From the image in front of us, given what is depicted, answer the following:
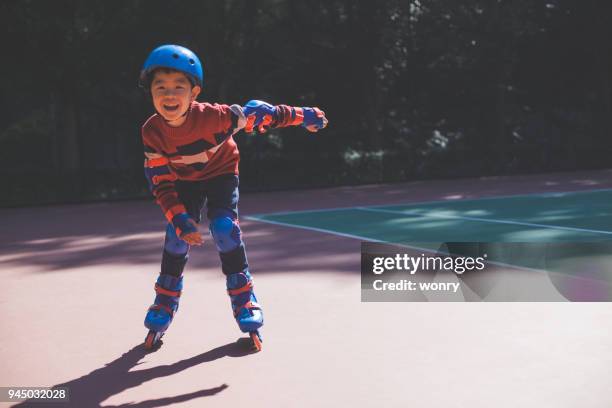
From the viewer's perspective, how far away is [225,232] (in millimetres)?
4984

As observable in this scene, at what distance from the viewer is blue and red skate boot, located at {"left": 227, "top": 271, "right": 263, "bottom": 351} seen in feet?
16.2

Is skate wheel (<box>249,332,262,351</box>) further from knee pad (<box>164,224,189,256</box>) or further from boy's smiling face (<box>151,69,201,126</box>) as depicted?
boy's smiling face (<box>151,69,201,126</box>)

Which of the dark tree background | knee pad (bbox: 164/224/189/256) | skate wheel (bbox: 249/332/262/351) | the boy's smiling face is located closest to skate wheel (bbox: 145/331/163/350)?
knee pad (bbox: 164/224/189/256)

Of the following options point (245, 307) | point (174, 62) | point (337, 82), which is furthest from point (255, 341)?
point (337, 82)

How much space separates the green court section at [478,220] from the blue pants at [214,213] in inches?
185

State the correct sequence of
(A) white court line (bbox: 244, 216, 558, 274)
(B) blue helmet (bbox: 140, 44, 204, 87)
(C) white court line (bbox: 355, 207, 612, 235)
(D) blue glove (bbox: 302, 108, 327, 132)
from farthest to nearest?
(C) white court line (bbox: 355, 207, 612, 235), (A) white court line (bbox: 244, 216, 558, 274), (D) blue glove (bbox: 302, 108, 327, 132), (B) blue helmet (bbox: 140, 44, 204, 87)

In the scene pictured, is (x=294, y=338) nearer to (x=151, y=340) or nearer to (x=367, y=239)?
(x=151, y=340)

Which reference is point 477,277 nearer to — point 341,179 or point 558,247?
point 558,247

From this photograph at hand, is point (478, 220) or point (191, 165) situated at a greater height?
point (191, 165)

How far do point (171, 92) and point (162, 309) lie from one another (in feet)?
4.74

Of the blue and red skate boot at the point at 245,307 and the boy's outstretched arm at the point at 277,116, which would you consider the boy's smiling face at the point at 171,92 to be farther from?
the blue and red skate boot at the point at 245,307

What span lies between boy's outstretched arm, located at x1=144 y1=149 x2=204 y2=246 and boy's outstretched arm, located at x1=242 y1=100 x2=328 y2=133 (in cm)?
63

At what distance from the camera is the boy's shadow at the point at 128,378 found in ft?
13.3

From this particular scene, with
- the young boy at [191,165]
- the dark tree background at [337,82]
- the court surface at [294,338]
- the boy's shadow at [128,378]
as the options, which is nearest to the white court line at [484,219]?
the court surface at [294,338]
